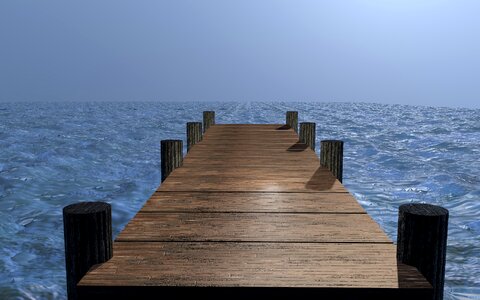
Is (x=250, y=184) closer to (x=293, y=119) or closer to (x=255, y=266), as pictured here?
(x=255, y=266)

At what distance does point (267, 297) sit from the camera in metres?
2.95

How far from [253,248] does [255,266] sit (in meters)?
0.38

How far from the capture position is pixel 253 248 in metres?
3.64

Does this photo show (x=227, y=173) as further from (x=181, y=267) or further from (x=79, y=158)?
(x=79, y=158)

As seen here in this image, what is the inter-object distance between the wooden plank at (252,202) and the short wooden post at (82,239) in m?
1.49

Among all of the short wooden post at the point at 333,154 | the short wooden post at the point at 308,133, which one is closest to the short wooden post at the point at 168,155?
the short wooden post at the point at 333,154

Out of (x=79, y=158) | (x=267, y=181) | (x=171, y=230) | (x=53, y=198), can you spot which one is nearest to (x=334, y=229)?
(x=171, y=230)

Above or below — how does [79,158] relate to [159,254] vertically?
below

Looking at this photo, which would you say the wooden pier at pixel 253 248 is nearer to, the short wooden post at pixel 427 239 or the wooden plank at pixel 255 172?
the short wooden post at pixel 427 239

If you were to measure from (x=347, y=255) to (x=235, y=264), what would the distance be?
93 cm

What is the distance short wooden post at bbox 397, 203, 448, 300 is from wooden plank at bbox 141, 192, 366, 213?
1621mm

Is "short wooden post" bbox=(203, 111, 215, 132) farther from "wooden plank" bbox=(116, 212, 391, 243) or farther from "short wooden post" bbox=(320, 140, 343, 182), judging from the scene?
"wooden plank" bbox=(116, 212, 391, 243)

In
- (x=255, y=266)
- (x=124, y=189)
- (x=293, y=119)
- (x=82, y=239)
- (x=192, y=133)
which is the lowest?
(x=124, y=189)

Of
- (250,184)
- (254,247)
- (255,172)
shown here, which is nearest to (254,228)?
(254,247)
